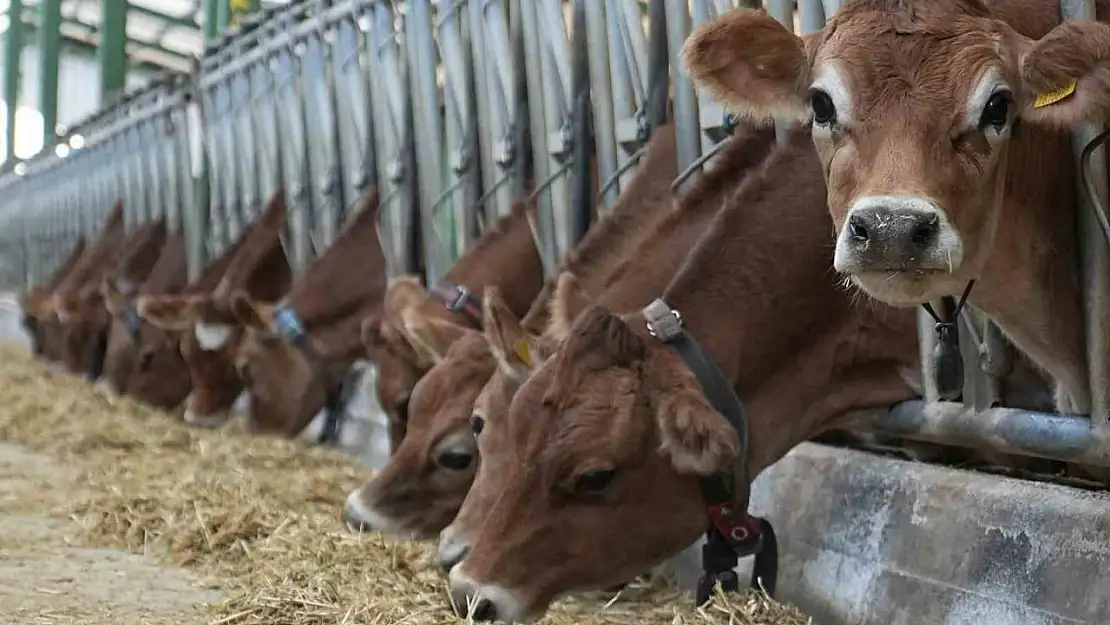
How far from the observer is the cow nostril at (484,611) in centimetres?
279

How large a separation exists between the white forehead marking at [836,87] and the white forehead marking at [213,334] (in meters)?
4.88

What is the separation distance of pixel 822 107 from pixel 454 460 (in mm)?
1848

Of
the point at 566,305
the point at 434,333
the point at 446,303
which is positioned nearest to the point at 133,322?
the point at 446,303

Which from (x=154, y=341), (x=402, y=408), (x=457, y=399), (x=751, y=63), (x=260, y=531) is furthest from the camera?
(x=154, y=341)

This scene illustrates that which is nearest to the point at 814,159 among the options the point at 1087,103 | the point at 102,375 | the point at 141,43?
the point at 1087,103

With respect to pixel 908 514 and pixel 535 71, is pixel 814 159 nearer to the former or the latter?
pixel 908 514

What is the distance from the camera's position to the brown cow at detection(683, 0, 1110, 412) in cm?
241

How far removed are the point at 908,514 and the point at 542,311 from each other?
4.00 feet

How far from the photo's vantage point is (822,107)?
2.70m

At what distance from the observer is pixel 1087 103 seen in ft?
8.32

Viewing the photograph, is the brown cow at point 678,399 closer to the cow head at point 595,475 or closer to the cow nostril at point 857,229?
the cow head at point 595,475

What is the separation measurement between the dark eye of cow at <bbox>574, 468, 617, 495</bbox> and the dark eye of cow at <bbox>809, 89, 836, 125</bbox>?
865 millimetres

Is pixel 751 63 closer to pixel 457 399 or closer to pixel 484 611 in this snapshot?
pixel 484 611

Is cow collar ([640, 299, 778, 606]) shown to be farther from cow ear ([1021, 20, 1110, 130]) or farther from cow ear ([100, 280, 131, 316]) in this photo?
cow ear ([100, 280, 131, 316])
